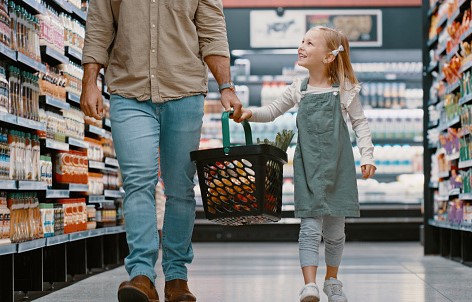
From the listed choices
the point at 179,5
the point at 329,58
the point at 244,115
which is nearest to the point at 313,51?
the point at 329,58

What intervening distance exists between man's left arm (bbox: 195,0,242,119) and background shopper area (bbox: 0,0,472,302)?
101 centimetres

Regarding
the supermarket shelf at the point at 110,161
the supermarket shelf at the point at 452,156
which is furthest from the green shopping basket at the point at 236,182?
the supermarket shelf at the point at 452,156

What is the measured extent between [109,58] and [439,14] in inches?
209

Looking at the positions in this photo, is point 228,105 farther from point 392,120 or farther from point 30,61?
point 392,120

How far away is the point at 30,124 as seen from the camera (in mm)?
5031

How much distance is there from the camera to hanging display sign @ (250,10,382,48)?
12.2 m

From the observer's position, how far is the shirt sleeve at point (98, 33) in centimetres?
399

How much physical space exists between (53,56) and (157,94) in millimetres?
2016

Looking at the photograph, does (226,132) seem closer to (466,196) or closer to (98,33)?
(98,33)

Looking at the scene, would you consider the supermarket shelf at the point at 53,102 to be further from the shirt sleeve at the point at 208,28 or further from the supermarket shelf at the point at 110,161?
the shirt sleeve at the point at 208,28

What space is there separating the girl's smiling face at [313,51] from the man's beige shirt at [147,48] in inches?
22.5

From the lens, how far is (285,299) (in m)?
4.64

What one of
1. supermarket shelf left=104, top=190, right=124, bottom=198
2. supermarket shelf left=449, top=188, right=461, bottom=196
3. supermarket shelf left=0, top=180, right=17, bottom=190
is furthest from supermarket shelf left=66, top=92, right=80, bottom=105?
supermarket shelf left=449, top=188, right=461, bottom=196

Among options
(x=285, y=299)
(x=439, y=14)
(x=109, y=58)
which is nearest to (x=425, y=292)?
(x=285, y=299)
